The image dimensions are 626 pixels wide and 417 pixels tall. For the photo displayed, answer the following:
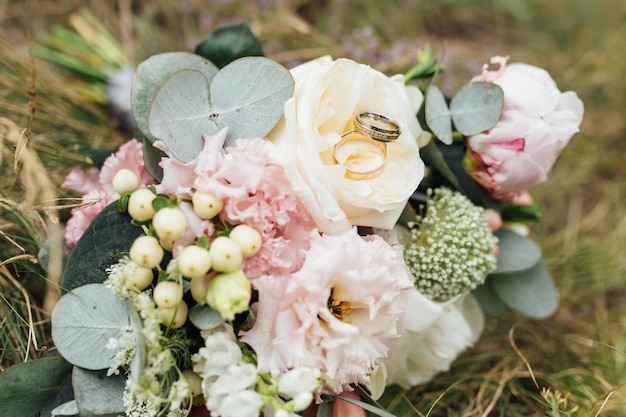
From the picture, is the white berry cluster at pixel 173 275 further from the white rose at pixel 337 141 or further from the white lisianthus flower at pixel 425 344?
the white lisianthus flower at pixel 425 344

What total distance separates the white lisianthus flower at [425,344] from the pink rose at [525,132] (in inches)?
7.5

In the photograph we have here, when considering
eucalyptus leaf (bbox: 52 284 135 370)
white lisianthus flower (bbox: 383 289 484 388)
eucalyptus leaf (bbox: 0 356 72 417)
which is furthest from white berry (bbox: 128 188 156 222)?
white lisianthus flower (bbox: 383 289 484 388)

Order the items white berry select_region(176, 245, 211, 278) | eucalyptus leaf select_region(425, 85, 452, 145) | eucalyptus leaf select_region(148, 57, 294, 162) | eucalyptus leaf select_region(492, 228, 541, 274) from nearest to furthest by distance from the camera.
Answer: white berry select_region(176, 245, 211, 278) → eucalyptus leaf select_region(148, 57, 294, 162) → eucalyptus leaf select_region(425, 85, 452, 145) → eucalyptus leaf select_region(492, 228, 541, 274)

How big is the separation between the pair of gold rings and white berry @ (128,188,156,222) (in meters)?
0.21

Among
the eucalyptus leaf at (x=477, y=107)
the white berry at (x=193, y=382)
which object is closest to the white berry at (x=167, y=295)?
the white berry at (x=193, y=382)

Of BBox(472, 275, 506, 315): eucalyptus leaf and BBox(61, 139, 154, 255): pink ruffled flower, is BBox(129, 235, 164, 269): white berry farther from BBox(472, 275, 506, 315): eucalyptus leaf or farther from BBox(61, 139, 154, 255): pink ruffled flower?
BBox(472, 275, 506, 315): eucalyptus leaf

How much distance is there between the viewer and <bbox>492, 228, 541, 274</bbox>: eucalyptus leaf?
0.83m

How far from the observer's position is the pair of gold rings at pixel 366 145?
63cm

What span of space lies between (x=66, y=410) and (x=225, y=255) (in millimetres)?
257

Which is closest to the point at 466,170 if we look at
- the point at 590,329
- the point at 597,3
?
the point at 590,329

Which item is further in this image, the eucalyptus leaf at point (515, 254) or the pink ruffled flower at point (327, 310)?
the eucalyptus leaf at point (515, 254)

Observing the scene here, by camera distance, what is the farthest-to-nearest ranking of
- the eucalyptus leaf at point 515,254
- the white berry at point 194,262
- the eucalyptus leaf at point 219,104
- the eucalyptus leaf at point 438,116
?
1. the eucalyptus leaf at point 515,254
2. the eucalyptus leaf at point 438,116
3. the eucalyptus leaf at point 219,104
4. the white berry at point 194,262

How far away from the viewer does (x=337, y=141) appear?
63 cm

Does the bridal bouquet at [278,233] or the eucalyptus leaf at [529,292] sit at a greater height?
the bridal bouquet at [278,233]
